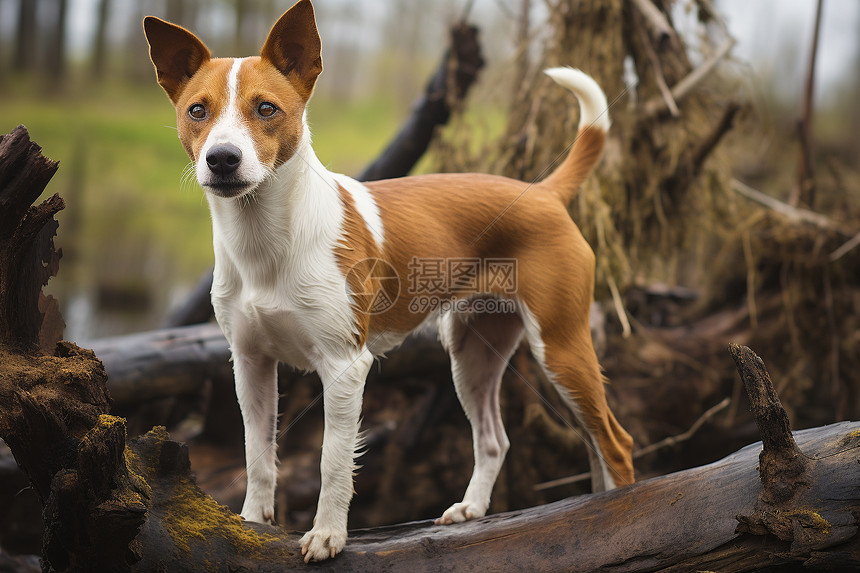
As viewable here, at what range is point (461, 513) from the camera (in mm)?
2871

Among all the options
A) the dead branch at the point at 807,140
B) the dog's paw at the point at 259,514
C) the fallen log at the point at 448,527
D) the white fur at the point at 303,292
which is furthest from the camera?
the dead branch at the point at 807,140

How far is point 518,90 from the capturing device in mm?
4996

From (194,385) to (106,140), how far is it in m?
4.35

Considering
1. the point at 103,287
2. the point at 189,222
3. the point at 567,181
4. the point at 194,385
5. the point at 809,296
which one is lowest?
the point at 103,287

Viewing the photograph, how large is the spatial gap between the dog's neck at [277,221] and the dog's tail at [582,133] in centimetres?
110

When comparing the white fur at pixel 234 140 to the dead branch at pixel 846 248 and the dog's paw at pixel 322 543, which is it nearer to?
the dog's paw at pixel 322 543

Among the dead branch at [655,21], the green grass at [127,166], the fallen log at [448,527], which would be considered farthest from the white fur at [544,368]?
the green grass at [127,166]

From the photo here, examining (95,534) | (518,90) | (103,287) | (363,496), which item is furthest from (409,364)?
(103,287)

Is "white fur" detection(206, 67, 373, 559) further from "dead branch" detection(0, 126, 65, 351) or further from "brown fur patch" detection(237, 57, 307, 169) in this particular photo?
"dead branch" detection(0, 126, 65, 351)

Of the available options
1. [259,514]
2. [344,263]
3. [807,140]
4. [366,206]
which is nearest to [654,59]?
[807,140]

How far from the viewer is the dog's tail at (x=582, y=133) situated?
304 centimetres

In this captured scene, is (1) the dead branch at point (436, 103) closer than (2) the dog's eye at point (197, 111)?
No

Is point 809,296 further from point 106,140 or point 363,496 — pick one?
point 106,140

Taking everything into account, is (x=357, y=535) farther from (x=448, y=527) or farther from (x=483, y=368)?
(x=483, y=368)
